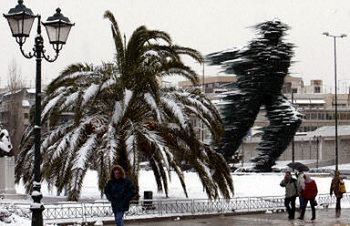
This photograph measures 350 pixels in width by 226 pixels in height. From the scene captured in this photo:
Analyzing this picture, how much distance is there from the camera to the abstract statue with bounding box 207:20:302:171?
45.6 meters

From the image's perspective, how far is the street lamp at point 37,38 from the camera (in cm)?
1246

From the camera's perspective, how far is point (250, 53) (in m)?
46.7

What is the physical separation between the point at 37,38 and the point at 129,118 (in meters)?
8.77

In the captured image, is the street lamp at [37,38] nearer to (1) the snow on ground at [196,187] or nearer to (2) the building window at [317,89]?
(1) the snow on ground at [196,187]

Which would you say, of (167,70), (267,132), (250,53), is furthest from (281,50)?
(167,70)

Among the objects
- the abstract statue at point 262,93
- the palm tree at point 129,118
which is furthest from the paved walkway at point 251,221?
the abstract statue at point 262,93

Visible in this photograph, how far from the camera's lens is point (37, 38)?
512 inches

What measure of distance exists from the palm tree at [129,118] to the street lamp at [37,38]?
7.05 m

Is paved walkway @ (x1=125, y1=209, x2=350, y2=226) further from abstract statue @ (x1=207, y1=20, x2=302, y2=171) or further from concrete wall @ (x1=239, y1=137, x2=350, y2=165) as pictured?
concrete wall @ (x1=239, y1=137, x2=350, y2=165)

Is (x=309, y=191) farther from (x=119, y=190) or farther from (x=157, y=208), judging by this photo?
(x=119, y=190)

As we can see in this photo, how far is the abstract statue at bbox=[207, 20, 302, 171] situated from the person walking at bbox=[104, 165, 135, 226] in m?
32.5

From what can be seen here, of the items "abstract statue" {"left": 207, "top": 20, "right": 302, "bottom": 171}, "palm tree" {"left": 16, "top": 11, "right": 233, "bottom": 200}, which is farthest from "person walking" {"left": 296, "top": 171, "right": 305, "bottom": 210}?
"abstract statue" {"left": 207, "top": 20, "right": 302, "bottom": 171}

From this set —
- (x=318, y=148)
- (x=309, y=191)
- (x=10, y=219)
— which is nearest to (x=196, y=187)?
(x=309, y=191)

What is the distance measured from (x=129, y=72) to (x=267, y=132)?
26.3 metres
